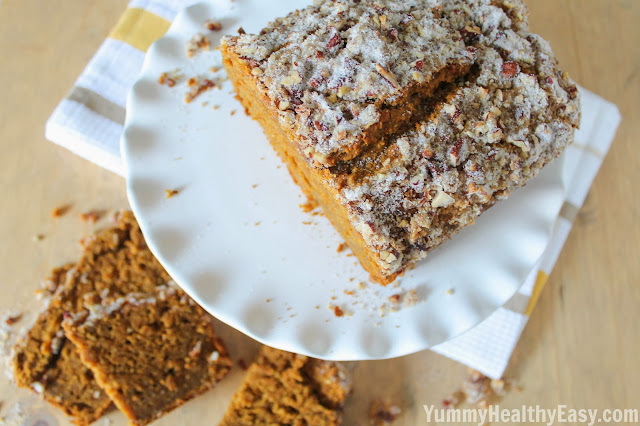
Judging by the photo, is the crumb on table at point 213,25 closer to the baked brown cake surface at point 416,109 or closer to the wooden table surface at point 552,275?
the baked brown cake surface at point 416,109

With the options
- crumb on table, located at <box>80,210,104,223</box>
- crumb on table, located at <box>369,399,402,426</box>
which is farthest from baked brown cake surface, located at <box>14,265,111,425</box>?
crumb on table, located at <box>369,399,402,426</box>

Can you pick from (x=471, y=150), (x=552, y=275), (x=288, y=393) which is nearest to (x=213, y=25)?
(x=471, y=150)

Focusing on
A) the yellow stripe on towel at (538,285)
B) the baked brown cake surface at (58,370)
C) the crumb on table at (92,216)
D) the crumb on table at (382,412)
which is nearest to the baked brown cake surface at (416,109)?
the yellow stripe on towel at (538,285)

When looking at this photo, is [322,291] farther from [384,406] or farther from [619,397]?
[619,397]

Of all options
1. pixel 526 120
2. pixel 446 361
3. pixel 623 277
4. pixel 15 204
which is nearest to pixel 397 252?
pixel 526 120

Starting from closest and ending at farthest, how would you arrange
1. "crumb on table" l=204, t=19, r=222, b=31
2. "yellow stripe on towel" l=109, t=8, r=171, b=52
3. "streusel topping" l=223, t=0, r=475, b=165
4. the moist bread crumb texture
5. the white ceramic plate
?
"streusel topping" l=223, t=0, r=475, b=165, the white ceramic plate, "crumb on table" l=204, t=19, r=222, b=31, the moist bread crumb texture, "yellow stripe on towel" l=109, t=8, r=171, b=52

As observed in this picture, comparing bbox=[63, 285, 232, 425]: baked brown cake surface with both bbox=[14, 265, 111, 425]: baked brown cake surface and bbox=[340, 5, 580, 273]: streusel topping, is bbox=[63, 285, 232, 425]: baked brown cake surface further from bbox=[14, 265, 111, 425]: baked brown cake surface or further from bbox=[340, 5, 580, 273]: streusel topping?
bbox=[340, 5, 580, 273]: streusel topping
